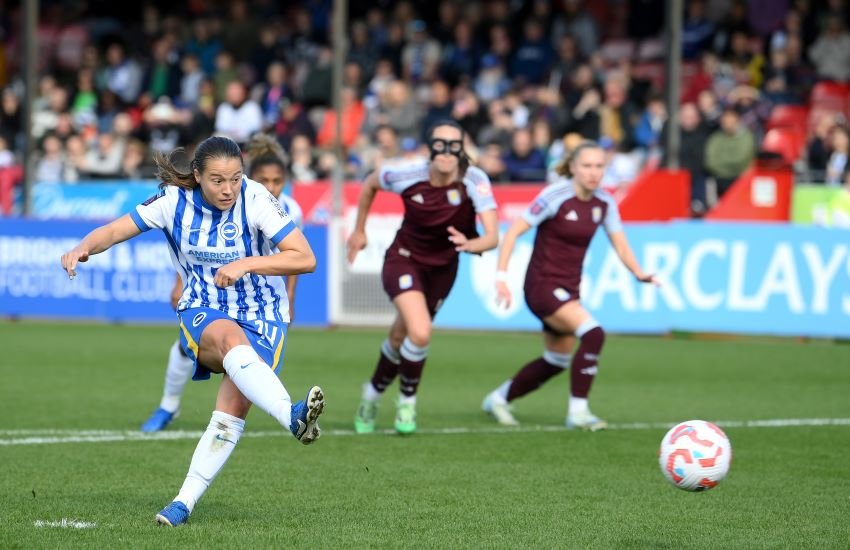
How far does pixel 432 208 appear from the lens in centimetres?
1059

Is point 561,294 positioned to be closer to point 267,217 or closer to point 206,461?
point 267,217

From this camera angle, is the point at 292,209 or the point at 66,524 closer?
the point at 66,524

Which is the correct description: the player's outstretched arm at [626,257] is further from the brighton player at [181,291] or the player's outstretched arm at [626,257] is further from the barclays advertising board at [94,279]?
the barclays advertising board at [94,279]

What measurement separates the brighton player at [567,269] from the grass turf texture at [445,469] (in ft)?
1.13

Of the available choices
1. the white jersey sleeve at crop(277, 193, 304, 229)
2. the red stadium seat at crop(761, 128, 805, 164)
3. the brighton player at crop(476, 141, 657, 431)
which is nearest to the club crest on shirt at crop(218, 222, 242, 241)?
the white jersey sleeve at crop(277, 193, 304, 229)

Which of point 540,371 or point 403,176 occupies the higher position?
point 403,176

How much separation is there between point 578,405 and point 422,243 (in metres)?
1.55

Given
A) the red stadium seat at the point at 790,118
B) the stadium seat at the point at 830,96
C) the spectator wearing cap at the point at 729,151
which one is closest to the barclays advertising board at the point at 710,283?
the spectator wearing cap at the point at 729,151

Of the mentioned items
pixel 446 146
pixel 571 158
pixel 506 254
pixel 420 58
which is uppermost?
pixel 420 58

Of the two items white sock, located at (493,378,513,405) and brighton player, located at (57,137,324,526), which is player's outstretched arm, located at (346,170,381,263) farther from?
brighton player, located at (57,137,324,526)

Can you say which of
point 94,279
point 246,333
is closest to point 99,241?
point 246,333

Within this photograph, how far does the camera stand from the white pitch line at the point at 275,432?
9.77 meters

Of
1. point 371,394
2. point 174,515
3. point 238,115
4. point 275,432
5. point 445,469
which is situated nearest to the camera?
point 174,515

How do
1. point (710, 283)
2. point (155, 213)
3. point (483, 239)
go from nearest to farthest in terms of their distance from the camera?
point (155, 213) → point (483, 239) → point (710, 283)
